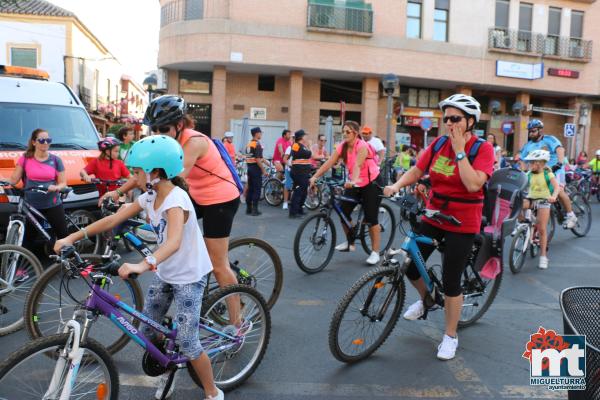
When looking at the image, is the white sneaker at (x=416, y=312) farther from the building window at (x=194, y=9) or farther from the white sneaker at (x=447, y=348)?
the building window at (x=194, y=9)

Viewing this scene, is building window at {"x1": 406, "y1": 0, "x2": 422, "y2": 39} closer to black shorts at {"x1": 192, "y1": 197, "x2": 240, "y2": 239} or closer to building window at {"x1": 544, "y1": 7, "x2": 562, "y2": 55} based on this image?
building window at {"x1": 544, "y1": 7, "x2": 562, "y2": 55}

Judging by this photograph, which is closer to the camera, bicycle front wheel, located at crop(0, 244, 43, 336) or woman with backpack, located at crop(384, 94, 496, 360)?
woman with backpack, located at crop(384, 94, 496, 360)

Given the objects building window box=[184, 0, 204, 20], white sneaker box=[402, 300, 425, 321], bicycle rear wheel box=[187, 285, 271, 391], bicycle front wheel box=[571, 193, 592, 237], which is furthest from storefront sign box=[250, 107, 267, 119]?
bicycle rear wheel box=[187, 285, 271, 391]

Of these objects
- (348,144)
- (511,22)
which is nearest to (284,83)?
(511,22)

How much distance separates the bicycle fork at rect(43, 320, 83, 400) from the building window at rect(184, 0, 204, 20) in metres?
23.8

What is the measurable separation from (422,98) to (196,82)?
1243 cm

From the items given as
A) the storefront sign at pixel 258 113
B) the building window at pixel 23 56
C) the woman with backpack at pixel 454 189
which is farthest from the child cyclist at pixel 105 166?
the building window at pixel 23 56

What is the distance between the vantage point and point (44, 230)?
18.3ft

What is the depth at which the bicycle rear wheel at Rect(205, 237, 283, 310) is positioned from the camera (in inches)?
168

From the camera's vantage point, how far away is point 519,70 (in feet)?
90.9

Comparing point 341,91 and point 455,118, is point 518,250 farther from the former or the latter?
point 341,91

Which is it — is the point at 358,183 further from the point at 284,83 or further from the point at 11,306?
the point at 284,83

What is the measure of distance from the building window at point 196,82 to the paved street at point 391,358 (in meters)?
21.9

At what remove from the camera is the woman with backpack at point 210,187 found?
3584 mm
